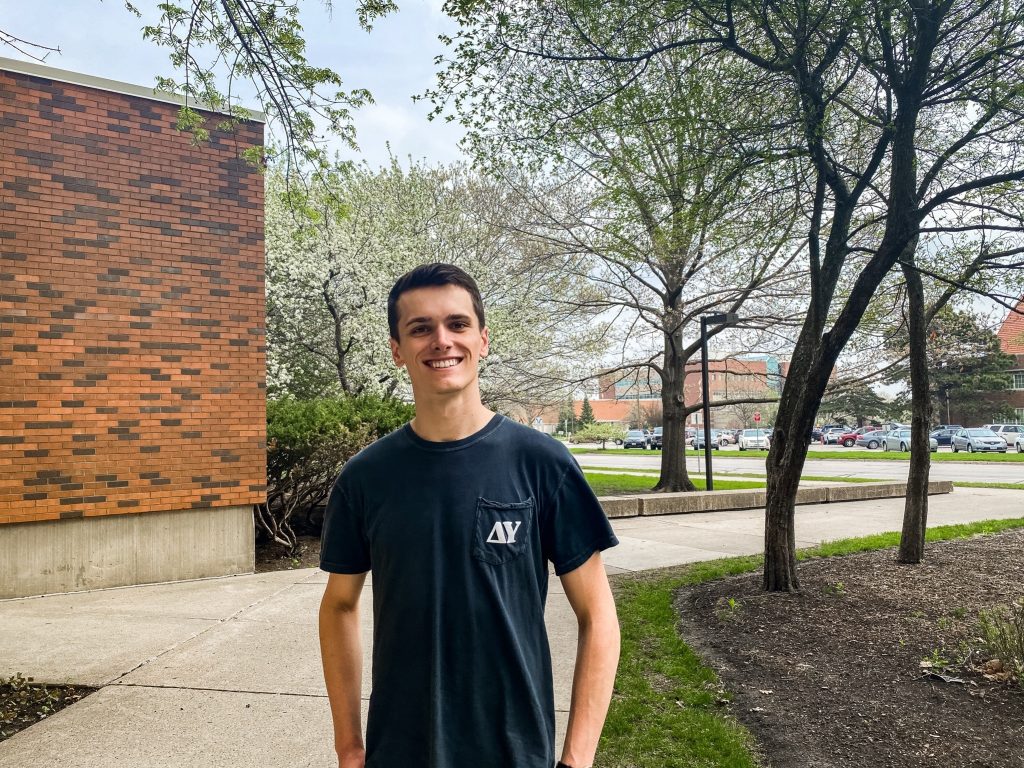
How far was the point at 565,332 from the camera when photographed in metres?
17.4

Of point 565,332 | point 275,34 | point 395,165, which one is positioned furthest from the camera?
point 395,165

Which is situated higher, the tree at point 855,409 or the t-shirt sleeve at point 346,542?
the tree at point 855,409

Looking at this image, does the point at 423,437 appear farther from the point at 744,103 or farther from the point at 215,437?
the point at 215,437

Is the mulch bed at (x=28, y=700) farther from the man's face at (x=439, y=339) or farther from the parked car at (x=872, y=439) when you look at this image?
the parked car at (x=872, y=439)

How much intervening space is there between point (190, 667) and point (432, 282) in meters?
4.22

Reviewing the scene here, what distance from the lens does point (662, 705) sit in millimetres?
4176

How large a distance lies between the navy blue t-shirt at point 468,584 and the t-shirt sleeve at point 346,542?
4 centimetres

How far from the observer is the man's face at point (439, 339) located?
1.72 meters

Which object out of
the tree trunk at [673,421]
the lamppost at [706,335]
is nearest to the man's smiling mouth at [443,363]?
the lamppost at [706,335]

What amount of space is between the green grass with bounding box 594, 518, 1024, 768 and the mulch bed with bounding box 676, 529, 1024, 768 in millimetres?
152

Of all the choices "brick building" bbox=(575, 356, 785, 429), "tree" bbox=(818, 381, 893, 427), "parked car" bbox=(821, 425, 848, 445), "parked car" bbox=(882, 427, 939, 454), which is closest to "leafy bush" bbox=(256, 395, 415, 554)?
"brick building" bbox=(575, 356, 785, 429)

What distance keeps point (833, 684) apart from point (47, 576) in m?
6.90

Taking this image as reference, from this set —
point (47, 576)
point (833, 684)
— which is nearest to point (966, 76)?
point (833, 684)

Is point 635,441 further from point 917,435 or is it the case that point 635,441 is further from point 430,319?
point 430,319
